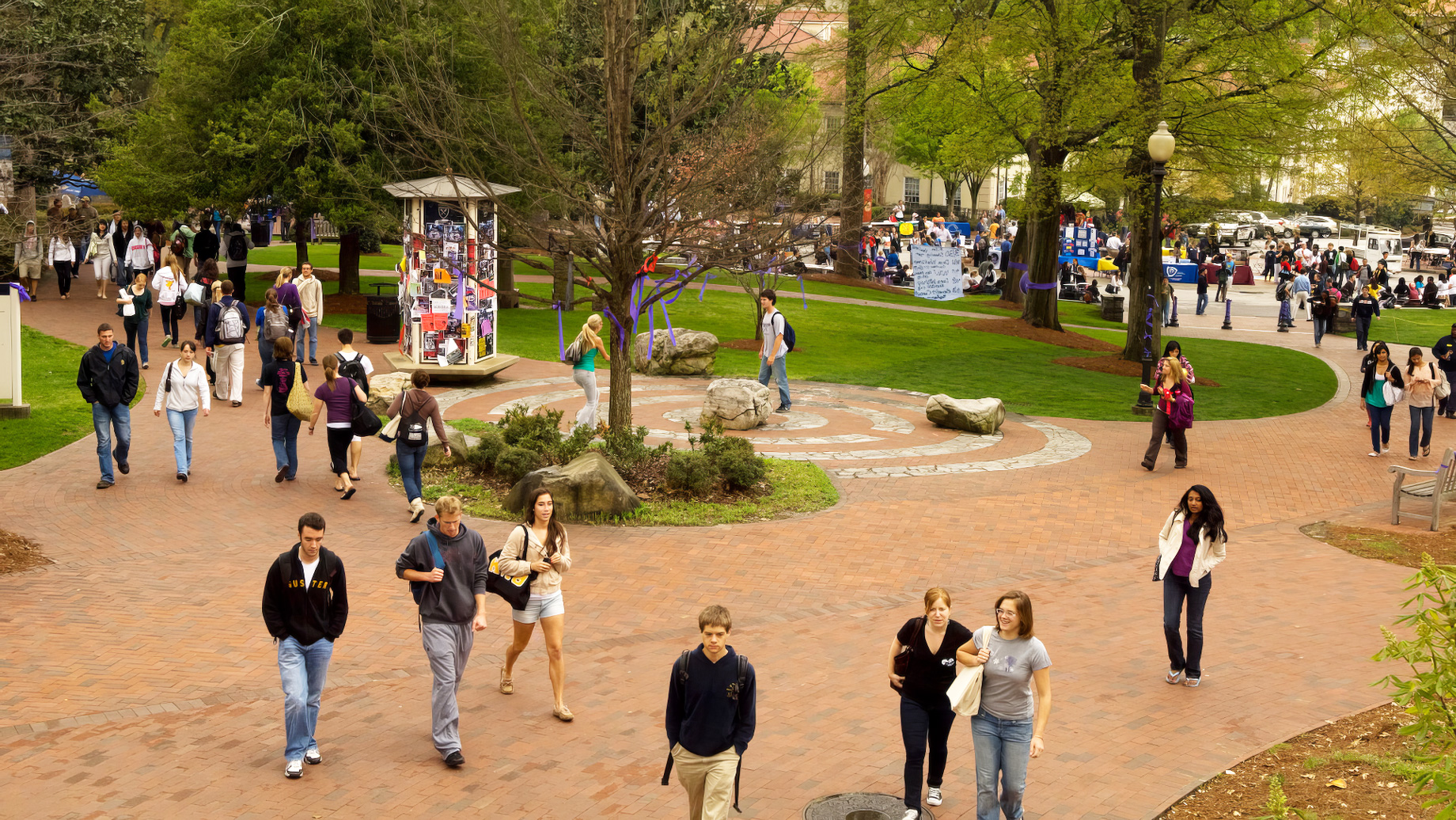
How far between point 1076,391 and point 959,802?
17.6 metres

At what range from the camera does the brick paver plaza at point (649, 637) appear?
734 cm

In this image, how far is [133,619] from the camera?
985 cm

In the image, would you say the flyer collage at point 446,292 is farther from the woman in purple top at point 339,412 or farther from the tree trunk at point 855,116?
the tree trunk at point 855,116

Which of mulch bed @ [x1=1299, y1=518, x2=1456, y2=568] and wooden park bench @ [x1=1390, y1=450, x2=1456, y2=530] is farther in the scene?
wooden park bench @ [x1=1390, y1=450, x2=1456, y2=530]

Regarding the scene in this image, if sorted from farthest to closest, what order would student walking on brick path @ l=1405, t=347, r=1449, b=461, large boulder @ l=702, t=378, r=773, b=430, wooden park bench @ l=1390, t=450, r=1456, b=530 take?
large boulder @ l=702, t=378, r=773, b=430, student walking on brick path @ l=1405, t=347, r=1449, b=461, wooden park bench @ l=1390, t=450, r=1456, b=530

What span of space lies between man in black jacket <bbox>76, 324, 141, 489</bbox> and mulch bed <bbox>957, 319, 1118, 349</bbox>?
2273 centimetres

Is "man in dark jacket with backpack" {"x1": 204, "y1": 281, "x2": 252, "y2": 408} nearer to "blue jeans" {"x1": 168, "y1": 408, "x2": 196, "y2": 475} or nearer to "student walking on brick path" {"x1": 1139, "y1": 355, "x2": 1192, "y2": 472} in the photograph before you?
"blue jeans" {"x1": 168, "y1": 408, "x2": 196, "y2": 475}

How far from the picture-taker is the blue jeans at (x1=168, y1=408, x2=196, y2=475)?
13938 mm

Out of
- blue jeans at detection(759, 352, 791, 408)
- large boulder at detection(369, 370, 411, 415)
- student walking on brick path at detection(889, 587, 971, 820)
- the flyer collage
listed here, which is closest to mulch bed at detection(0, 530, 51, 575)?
large boulder at detection(369, 370, 411, 415)

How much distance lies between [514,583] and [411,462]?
5.11 metres

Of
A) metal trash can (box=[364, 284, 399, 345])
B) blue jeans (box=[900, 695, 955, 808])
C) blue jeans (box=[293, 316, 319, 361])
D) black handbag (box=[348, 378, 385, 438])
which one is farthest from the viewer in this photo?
metal trash can (box=[364, 284, 399, 345])

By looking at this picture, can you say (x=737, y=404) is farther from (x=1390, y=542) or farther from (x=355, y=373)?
(x=1390, y=542)

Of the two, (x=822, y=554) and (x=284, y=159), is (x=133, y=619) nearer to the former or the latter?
(x=822, y=554)

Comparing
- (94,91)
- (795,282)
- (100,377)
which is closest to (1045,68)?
(795,282)
